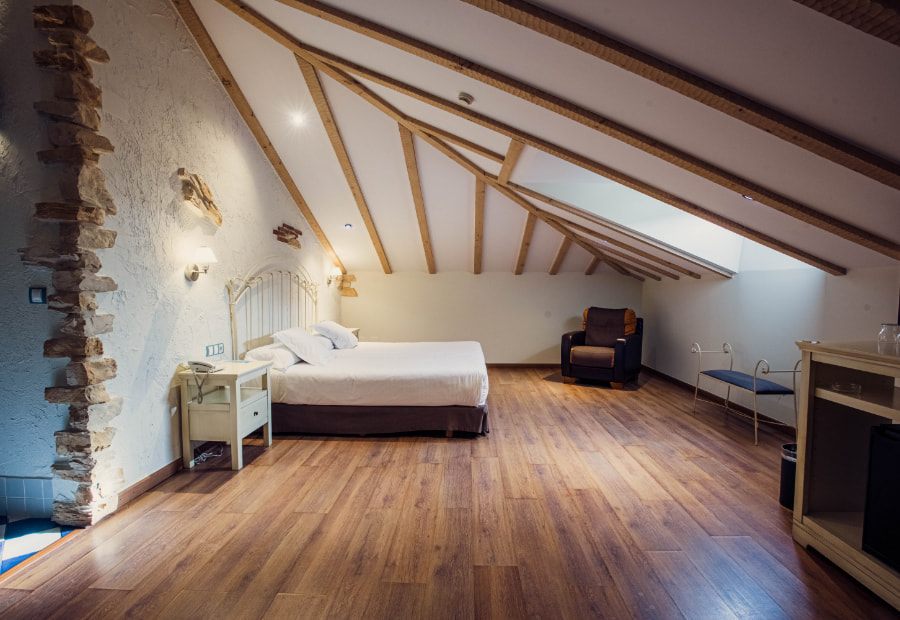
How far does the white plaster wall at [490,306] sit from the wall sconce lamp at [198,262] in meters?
3.90

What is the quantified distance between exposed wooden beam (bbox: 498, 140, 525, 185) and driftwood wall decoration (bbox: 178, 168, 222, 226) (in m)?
2.37

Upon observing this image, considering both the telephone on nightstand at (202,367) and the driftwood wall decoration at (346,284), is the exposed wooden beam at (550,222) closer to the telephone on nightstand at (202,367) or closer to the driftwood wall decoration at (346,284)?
the telephone on nightstand at (202,367)

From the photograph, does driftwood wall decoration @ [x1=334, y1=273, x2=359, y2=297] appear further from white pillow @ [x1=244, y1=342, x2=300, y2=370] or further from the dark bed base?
the dark bed base

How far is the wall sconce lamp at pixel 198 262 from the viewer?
3.11 metres

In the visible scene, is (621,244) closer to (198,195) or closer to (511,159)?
(511,159)

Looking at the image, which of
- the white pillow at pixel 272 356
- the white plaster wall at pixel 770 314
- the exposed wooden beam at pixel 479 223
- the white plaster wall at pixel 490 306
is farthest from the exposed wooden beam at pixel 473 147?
the white plaster wall at pixel 490 306

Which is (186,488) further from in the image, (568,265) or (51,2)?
(568,265)

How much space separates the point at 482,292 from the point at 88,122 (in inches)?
213

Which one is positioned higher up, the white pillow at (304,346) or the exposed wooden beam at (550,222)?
the exposed wooden beam at (550,222)

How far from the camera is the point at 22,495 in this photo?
237 cm

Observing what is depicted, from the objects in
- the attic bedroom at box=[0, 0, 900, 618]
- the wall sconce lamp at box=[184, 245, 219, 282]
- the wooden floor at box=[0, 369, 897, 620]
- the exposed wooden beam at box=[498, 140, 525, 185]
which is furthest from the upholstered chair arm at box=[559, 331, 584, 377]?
the wall sconce lamp at box=[184, 245, 219, 282]

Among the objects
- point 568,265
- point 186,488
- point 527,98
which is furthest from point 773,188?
point 568,265

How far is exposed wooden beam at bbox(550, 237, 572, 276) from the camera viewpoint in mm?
5944

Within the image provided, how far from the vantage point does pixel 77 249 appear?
2221mm
